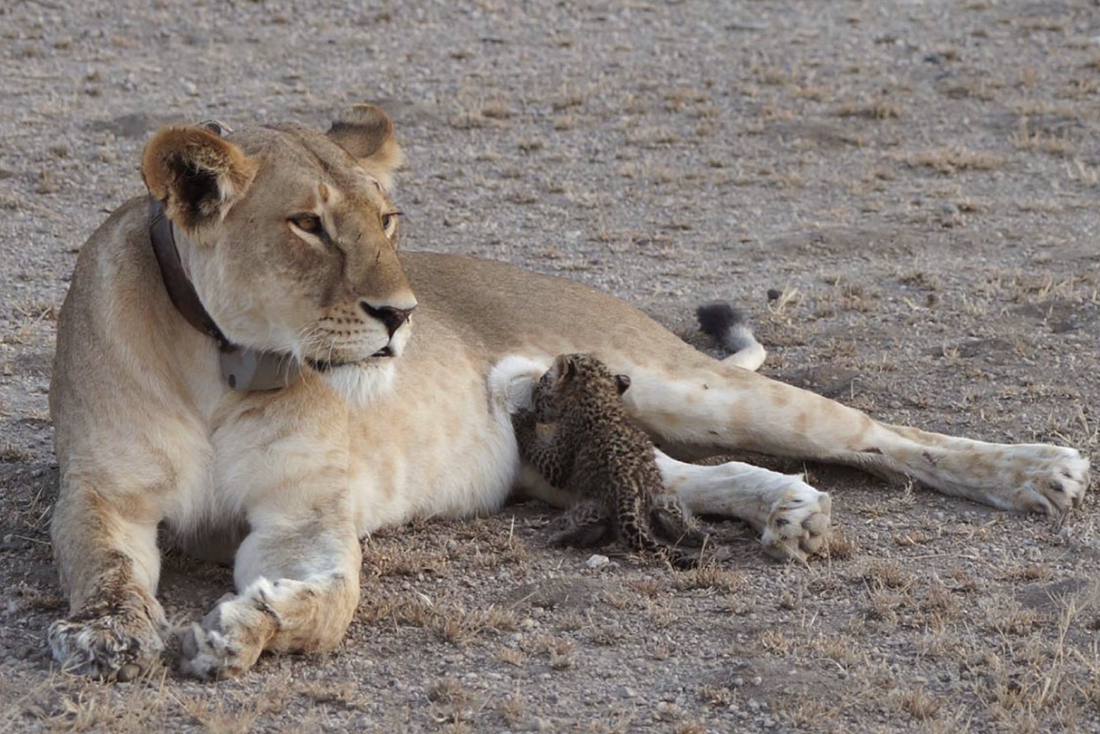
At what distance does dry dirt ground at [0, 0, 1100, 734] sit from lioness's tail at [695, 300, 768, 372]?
0.52 ft

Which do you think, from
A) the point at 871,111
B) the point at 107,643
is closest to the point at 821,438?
the point at 107,643

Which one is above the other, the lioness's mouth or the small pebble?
the lioness's mouth

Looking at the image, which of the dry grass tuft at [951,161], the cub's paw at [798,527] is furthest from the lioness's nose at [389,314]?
the dry grass tuft at [951,161]

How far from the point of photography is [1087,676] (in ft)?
12.3

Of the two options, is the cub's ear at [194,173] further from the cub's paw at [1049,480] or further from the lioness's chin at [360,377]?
the cub's paw at [1049,480]

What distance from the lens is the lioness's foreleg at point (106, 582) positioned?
357 centimetres

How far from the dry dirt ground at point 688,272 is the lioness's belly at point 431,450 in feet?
0.38

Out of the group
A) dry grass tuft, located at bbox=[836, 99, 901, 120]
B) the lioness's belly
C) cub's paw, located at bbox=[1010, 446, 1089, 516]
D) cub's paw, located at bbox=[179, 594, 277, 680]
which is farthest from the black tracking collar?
dry grass tuft, located at bbox=[836, 99, 901, 120]

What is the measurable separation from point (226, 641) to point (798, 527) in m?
1.65

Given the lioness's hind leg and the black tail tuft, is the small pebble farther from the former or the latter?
the black tail tuft

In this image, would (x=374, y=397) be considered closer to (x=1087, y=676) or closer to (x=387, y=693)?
(x=387, y=693)

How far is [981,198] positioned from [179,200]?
5.89 metres

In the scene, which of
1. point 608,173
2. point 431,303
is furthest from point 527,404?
point 608,173

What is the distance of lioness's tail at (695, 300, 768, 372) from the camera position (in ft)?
20.4
